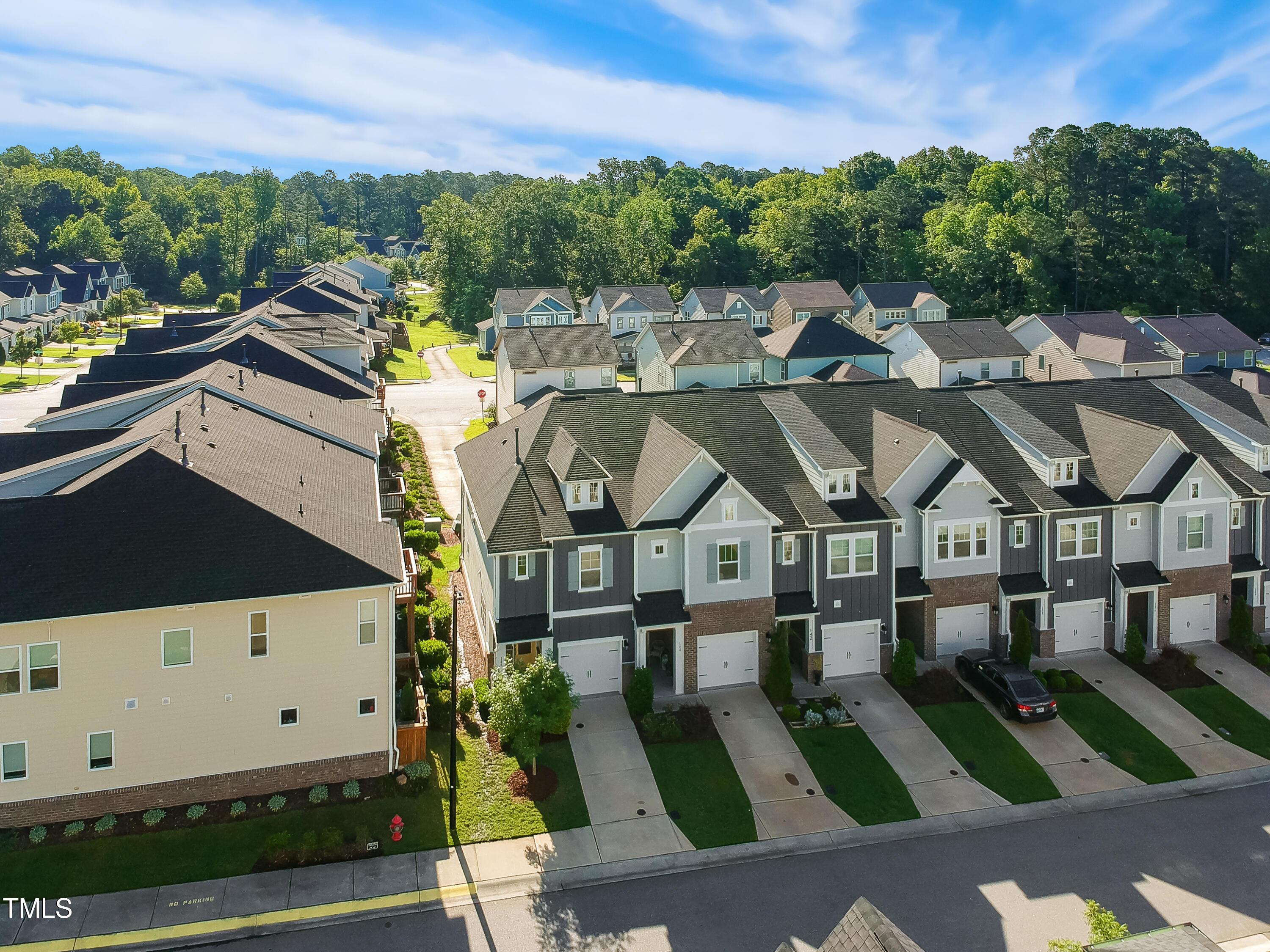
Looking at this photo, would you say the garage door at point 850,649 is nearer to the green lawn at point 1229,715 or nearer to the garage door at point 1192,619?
the green lawn at point 1229,715

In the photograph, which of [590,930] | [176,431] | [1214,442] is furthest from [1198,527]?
[176,431]

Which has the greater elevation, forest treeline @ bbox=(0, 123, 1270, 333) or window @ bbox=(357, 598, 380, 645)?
forest treeline @ bbox=(0, 123, 1270, 333)

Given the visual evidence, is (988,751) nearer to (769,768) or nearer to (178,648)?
(769,768)

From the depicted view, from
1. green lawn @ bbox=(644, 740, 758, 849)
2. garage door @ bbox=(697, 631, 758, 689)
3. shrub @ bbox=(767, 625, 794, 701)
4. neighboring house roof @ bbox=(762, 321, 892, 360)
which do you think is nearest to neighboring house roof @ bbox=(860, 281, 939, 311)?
neighboring house roof @ bbox=(762, 321, 892, 360)

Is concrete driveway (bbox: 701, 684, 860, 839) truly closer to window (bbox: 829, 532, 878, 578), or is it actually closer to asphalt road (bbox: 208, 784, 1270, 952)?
asphalt road (bbox: 208, 784, 1270, 952)

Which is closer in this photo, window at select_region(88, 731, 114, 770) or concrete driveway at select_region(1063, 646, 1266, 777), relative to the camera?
window at select_region(88, 731, 114, 770)

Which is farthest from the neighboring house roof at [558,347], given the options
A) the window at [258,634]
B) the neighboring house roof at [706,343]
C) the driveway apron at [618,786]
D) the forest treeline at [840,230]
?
the forest treeline at [840,230]

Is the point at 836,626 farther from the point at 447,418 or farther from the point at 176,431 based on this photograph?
the point at 447,418
